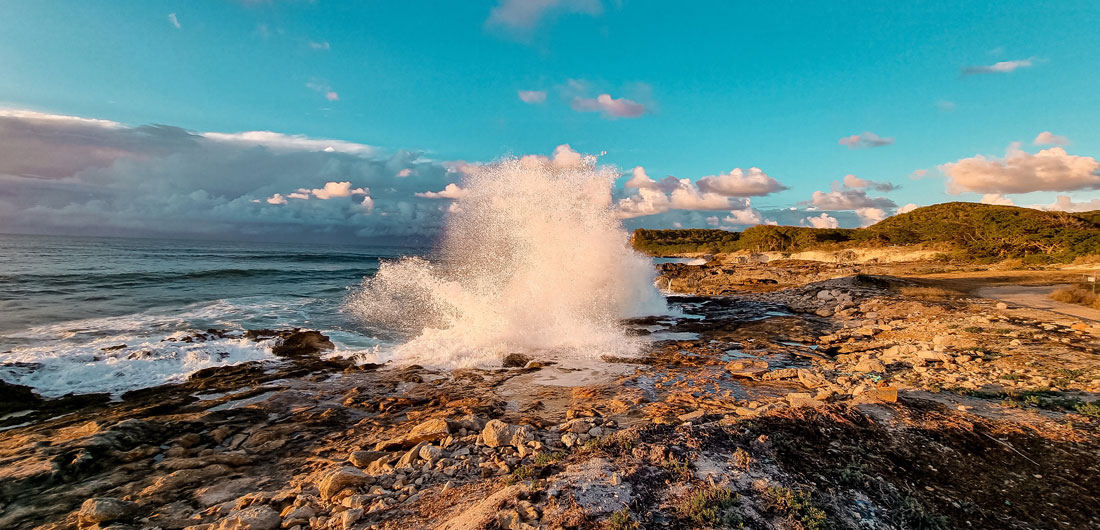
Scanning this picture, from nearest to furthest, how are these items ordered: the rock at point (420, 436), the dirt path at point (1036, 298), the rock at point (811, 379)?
the rock at point (420, 436), the rock at point (811, 379), the dirt path at point (1036, 298)

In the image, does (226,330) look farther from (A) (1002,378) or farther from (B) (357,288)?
(A) (1002,378)

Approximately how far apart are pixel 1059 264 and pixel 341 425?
6274 cm

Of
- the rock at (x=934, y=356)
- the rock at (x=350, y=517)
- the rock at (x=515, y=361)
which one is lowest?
the rock at (x=515, y=361)

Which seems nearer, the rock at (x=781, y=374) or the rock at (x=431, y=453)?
the rock at (x=431, y=453)

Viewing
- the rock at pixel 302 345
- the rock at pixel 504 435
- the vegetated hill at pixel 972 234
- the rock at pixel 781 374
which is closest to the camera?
the rock at pixel 504 435

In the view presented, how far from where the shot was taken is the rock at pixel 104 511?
437 cm

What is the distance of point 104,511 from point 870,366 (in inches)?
548

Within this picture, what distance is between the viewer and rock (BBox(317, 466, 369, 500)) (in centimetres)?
465

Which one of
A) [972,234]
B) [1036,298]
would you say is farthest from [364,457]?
[972,234]

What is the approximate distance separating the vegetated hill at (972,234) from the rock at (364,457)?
6322cm

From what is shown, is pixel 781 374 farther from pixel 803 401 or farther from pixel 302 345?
pixel 302 345

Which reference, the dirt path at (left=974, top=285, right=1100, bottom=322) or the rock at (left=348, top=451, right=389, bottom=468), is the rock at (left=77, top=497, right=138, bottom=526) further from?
the dirt path at (left=974, top=285, right=1100, bottom=322)

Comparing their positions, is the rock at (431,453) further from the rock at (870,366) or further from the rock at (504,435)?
the rock at (870,366)

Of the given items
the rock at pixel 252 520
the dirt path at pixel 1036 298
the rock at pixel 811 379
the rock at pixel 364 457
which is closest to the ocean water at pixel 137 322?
the rock at pixel 364 457
